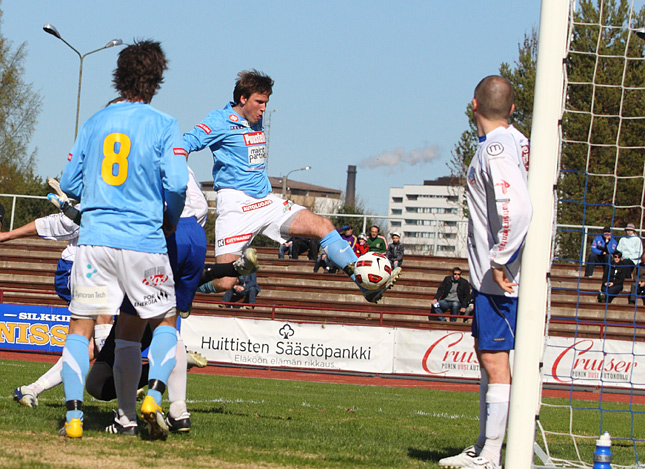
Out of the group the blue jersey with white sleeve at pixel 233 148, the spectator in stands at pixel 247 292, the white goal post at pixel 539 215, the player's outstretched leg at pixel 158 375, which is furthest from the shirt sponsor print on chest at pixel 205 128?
the spectator in stands at pixel 247 292

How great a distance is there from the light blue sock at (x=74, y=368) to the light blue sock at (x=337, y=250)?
322 cm

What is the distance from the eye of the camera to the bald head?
462 cm

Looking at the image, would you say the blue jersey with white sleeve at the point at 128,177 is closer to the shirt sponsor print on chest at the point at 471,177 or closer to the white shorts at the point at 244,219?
the shirt sponsor print on chest at the point at 471,177

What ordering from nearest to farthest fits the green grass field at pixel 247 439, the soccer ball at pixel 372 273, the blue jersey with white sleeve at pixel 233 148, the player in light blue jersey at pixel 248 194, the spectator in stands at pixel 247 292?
1. the green grass field at pixel 247 439
2. the soccer ball at pixel 372 273
3. the blue jersey with white sleeve at pixel 233 148
4. the player in light blue jersey at pixel 248 194
5. the spectator in stands at pixel 247 292

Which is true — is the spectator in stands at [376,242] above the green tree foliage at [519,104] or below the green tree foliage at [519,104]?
below

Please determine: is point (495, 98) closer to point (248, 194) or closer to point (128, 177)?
point (128, 177)

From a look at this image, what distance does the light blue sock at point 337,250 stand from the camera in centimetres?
745

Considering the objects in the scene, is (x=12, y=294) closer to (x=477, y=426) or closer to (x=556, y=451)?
(x=477, y=426)

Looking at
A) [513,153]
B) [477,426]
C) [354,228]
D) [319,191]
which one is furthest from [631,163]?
[319,191]

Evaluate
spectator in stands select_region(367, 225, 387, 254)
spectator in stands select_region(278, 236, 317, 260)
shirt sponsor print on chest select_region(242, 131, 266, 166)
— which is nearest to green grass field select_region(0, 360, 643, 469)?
shirt sponsor print on chest select_region(242, 131, 266, 166)

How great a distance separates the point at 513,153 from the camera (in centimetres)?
446

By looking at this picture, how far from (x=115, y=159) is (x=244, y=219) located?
124 inches

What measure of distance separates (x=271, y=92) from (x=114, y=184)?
3204mm

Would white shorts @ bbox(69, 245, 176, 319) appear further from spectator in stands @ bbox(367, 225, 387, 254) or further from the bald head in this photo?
spectator in stands @ bbox(367, 225, 387, 254)
